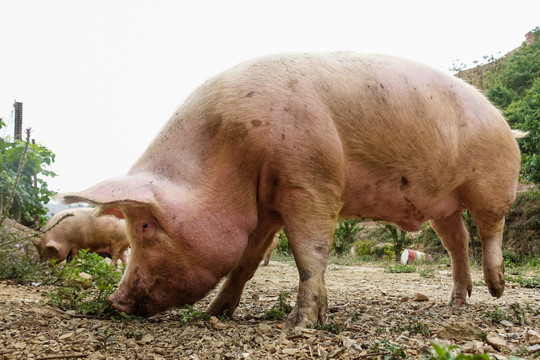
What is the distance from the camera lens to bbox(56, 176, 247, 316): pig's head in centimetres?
310

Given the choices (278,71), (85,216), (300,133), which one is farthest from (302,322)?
(85,216)

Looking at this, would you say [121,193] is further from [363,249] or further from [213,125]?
[363,249]

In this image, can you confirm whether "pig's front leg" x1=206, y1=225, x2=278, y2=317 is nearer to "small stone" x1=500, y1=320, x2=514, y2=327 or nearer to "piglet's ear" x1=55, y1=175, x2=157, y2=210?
"piglet's ear" x1=55, y1=175, x2=157, y2=210

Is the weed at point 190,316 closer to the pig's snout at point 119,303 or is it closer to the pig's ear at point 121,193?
the pig's snout at point 119,303

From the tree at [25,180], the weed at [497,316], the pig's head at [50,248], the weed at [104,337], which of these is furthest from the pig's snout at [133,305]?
the pig's head at [50,248]

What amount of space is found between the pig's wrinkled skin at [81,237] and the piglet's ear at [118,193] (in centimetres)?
702

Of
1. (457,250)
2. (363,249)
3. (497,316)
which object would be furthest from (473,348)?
(363,249)

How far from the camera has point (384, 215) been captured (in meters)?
4.03

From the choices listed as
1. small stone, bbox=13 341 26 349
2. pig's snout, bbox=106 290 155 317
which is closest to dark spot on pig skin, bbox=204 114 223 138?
pig's snout, bbox=106 290 155 317

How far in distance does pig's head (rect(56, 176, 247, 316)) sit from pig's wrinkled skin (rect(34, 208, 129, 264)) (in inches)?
262

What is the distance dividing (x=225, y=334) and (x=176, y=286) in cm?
58

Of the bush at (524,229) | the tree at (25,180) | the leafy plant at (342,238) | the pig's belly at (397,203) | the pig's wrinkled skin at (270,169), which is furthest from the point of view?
the leafy plant at (342,238)

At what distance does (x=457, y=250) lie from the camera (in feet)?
16.2

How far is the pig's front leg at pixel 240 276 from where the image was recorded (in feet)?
12.8
